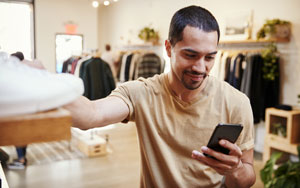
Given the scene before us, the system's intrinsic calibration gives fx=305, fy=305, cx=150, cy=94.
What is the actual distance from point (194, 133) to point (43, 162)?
3.01 meters

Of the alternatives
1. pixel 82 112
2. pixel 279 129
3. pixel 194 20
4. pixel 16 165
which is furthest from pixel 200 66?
pixel 16 165

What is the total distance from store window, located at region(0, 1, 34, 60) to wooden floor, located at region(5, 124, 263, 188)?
7.14 ft

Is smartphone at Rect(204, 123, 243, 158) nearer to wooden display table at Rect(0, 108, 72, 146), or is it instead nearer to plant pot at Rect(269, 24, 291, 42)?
wooden display table at Rect(0, 108, 72, 146)

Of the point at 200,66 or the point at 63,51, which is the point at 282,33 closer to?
the point at 63,51

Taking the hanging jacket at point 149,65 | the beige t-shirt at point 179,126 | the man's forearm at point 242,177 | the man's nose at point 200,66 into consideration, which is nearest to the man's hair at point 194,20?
the man's nose at point 200,66

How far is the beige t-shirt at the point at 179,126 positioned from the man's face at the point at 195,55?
12 cm

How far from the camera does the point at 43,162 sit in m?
3.64

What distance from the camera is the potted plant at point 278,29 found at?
3.51 meters

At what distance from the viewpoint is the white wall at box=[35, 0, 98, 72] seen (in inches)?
52.8

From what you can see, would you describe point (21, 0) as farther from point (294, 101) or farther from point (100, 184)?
point (294, 101)

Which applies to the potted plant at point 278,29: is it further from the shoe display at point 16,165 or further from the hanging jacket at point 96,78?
the shoe display at point 16,165

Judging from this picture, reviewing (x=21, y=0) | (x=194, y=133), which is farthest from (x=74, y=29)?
(x=194, y=133)

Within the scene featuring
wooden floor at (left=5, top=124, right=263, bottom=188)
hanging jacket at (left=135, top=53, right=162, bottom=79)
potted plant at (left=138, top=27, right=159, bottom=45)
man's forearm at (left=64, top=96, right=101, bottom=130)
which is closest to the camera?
man's forearm at (left=64, top=96, right=101, bottom=130)

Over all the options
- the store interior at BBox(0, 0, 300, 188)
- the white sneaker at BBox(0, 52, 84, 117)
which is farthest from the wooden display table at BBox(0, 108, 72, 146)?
the store interior at BBox(0, 0, 300, 188)
